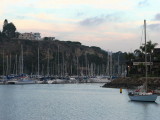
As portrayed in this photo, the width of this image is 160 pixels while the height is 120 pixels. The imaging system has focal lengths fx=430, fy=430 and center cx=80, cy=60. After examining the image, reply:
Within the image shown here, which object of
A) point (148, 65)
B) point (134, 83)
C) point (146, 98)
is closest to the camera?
point (146, 98)

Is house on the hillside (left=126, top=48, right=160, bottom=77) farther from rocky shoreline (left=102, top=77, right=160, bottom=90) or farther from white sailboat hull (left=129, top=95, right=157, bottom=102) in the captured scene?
white sailboat hull (left=129, top=95, right=157, bottom=102)

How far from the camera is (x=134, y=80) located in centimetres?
13212

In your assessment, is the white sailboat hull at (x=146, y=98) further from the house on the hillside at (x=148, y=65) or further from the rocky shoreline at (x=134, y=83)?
the house on the hillside at (x=148, y=65)

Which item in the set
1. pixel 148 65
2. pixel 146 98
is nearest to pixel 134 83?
pixel 148 65

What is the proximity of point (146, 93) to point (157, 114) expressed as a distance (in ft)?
44.5

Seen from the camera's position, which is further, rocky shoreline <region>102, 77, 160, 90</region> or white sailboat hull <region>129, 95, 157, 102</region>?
rocky shoreline <region>102, 77, 160, 90</region>

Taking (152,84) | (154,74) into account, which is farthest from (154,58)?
(152,84)

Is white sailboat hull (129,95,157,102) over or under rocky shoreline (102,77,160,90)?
under

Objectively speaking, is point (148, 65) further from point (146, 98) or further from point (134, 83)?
point (146, 98)

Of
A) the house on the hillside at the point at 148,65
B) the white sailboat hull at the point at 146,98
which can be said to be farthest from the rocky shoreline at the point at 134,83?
the white sailboat hull at the point at 146,98

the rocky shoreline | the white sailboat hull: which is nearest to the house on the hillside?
the rocky shoreline

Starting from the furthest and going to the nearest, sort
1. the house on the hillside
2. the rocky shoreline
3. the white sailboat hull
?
1. the house on the hillside
2. the rocky shoreline
3. the white sailboat hull

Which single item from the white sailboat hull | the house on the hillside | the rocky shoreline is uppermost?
the house on the hillside

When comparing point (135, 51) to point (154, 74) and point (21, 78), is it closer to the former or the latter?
point (154, 74)
